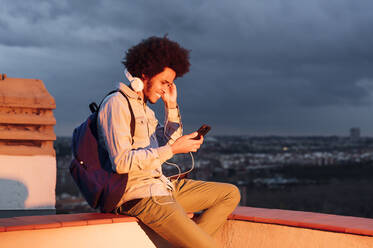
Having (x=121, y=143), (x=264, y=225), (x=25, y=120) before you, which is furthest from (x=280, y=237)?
(x=25, y=120)

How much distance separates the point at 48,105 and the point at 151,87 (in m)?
1.58

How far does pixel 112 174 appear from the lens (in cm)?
206

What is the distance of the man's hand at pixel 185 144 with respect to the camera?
Answer: 2.11m

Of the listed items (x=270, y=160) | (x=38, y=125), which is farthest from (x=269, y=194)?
(x=38, y=125)

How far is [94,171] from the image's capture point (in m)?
2.09

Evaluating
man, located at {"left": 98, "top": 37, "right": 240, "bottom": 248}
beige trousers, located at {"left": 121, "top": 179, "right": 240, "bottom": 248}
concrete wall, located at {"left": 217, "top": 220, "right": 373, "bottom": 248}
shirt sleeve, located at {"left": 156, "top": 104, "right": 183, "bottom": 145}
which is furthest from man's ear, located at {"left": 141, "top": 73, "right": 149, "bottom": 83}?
concrete wall, located at {"left": 217, "top": 220, "right": 373, "bottom": 248}

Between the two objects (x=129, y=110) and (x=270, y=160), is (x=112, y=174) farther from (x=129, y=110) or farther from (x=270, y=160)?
(x=270, y=160)

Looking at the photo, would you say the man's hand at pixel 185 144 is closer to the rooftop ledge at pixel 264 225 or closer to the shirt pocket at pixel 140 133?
the shirt pocket at pixel 140 133

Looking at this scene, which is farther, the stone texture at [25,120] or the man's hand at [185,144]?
the stone texture at [25,120]

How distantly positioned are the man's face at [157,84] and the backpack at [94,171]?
16 centimetres

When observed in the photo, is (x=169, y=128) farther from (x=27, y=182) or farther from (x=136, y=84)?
(x=27, y=182)

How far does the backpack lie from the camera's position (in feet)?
6.76

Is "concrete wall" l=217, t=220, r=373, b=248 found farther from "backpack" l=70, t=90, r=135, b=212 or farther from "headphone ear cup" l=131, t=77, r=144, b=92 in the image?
"headphone ear cup" l=131, t=77, r=144, b=92

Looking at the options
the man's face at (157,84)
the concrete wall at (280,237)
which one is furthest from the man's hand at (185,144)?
the concrete wall at (280,237)
